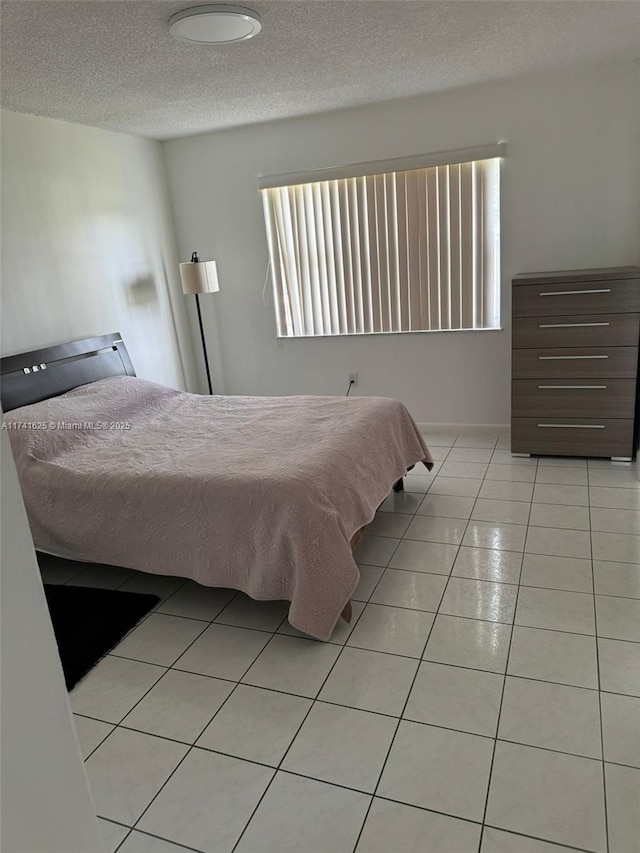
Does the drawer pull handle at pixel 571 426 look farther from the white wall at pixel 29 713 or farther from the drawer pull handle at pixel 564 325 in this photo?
the white wall at pixel 29 713

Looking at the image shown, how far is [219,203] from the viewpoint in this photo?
4.82 meters

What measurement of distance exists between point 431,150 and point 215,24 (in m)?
2.08

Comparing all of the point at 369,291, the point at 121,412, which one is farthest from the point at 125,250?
the point at 369,291

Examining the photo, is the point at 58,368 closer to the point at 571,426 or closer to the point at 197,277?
the point at 197,277

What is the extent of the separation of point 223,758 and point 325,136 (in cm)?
400

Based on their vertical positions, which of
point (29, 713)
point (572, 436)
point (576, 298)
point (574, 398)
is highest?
point (576, 298)

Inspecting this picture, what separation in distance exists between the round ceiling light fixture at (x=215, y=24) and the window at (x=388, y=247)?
1.88 metres

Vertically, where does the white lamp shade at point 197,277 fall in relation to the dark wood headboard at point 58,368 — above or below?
above

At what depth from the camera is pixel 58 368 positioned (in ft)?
11.9

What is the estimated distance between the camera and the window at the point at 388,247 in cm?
420

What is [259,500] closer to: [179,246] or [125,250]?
[125,250]

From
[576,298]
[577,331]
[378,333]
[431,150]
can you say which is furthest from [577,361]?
[431,150]

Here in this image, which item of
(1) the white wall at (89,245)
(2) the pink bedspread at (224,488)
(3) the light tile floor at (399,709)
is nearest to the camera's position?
(3) the light tile floor at (399,709)

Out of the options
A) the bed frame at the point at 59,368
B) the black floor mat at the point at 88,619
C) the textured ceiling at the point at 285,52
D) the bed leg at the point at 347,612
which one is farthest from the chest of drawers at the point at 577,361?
the black floor mat at the point at 88,619
